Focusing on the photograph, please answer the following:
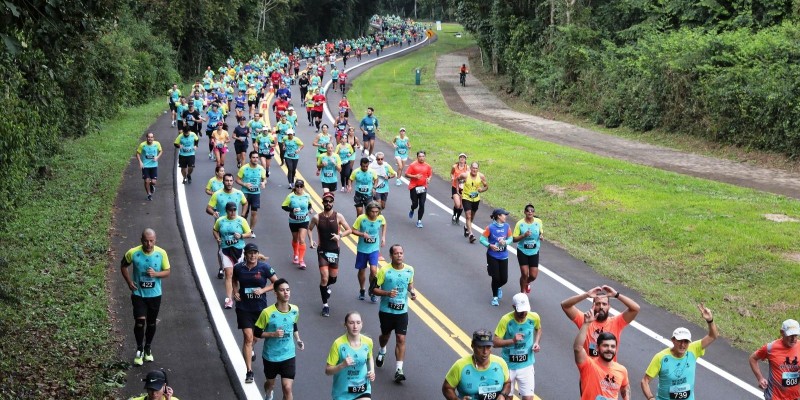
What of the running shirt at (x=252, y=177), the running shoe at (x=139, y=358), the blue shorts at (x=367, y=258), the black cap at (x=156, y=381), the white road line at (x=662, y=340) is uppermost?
the black cap at (x=156, y=381)

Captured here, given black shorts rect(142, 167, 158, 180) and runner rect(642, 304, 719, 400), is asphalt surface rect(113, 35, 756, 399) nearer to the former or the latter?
black shorts rect(142, 167, 158, 180)

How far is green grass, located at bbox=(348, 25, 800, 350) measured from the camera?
16734mm

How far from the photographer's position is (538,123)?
4253cm

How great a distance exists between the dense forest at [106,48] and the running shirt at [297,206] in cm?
464

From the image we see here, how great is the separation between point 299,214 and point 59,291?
14.8 ft

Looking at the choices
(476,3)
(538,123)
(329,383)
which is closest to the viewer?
(329,383)

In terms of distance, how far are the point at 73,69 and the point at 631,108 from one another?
2255 cm

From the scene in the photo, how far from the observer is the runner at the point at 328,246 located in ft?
49.3

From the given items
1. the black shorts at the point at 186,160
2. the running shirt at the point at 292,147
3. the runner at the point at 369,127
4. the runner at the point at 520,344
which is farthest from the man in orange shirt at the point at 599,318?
the runner at the point at 369,127

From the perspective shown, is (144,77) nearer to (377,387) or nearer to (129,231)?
(129,231)

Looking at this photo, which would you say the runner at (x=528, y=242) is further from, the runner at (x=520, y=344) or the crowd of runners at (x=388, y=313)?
the runner at (x=520, y=344)

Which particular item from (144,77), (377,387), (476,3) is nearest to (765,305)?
(377,387)

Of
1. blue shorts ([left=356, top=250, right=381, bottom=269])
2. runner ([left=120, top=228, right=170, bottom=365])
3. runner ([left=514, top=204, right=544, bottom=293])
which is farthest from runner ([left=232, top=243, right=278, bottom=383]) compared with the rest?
runner ([left=514, top=204, right=544, bottom=293])

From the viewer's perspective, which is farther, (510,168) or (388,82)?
(388,82)
